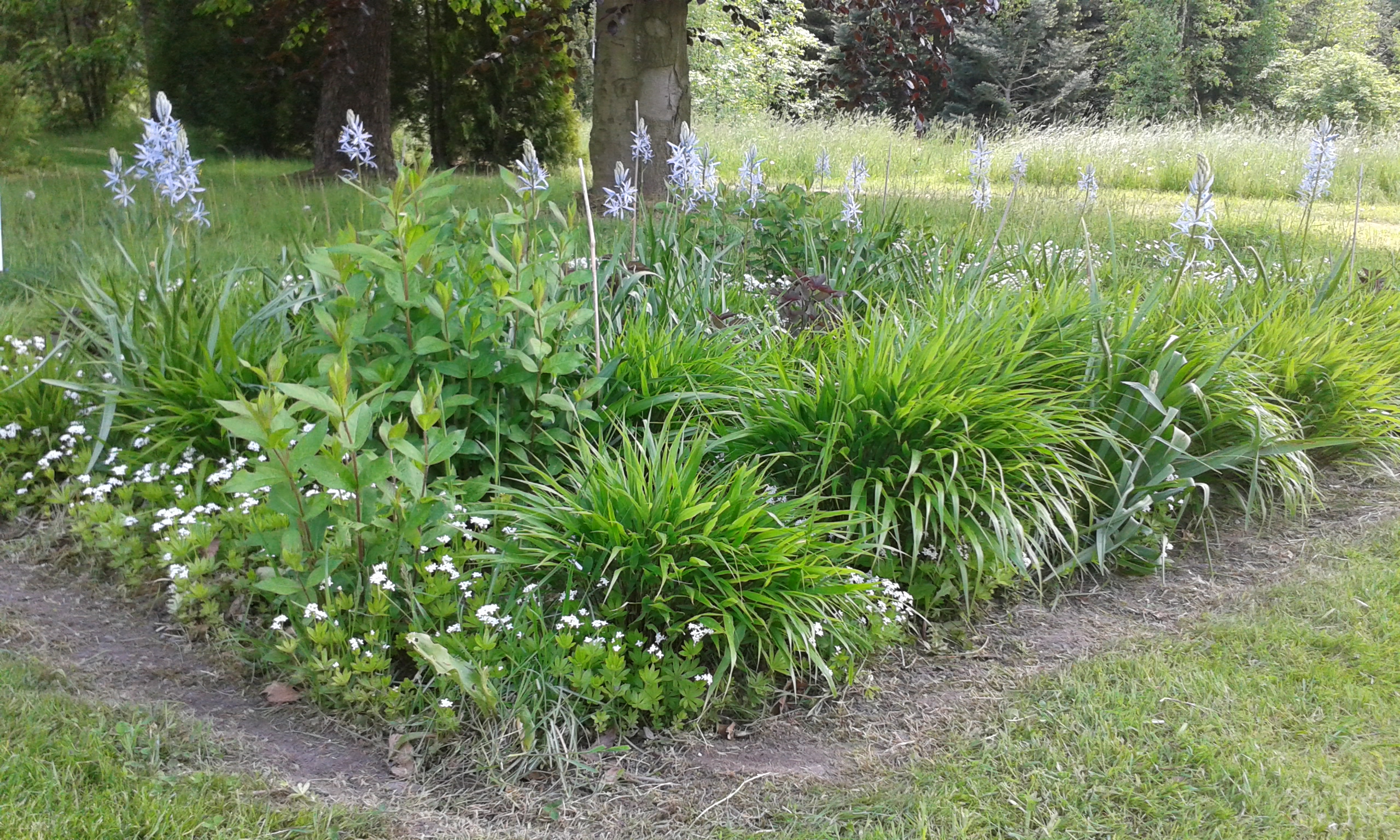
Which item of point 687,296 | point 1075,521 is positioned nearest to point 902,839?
point 1075,521

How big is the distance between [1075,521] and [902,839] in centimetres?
191

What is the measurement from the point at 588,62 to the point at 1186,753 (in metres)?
21.5

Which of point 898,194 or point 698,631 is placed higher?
point 898,194

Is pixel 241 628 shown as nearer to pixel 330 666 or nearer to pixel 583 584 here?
pixel 330 666

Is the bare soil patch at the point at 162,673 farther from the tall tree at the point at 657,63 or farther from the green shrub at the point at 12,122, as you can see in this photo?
the green shrub at the point at 12,122

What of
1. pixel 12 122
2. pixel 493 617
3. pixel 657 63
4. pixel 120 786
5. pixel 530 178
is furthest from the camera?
pixel 12 122

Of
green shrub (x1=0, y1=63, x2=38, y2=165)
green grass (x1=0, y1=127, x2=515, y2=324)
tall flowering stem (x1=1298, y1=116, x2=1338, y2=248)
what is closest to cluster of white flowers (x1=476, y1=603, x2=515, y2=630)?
green grass (x1=0, y1=127, x2=515, y2=324)

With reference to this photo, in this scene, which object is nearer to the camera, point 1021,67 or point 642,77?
point 642,77

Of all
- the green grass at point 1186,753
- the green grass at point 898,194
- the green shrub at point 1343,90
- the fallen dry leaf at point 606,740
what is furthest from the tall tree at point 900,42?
the green shrub at point 1343,90

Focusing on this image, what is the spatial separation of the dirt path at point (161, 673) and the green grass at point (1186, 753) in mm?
1118

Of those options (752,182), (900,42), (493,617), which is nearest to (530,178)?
(752,182)

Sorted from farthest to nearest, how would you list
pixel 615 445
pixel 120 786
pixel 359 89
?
pixel 359 89 < pixel 615 445 < pixel 120 786

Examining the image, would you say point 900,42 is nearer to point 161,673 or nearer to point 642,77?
point 642,77

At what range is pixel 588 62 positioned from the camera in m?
22.0
